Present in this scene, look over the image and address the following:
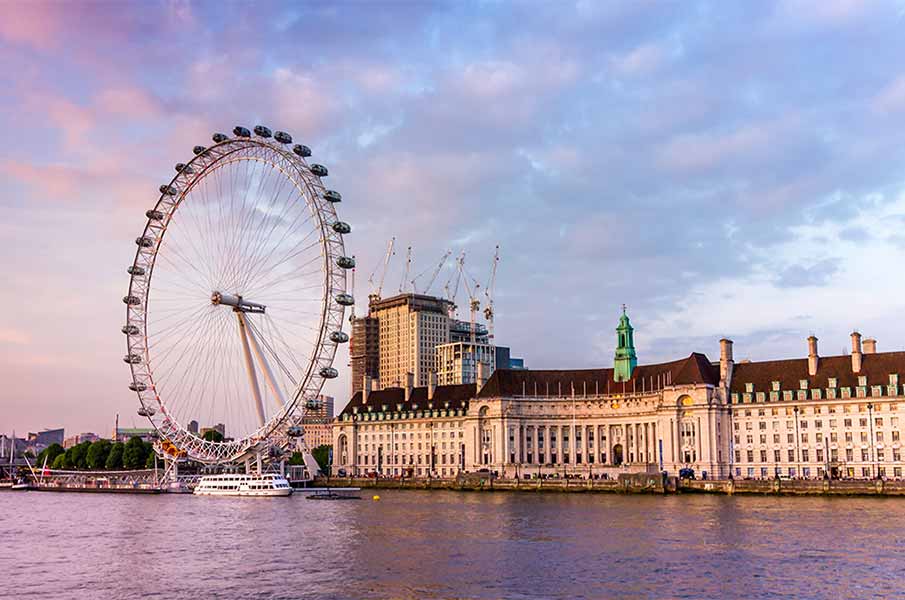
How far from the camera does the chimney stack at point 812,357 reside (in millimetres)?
148750

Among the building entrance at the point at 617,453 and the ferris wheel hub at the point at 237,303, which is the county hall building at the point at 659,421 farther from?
the ferris wheel hub at the point at 237,303

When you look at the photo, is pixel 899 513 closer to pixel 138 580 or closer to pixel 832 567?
pixel 832 567

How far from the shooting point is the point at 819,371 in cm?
14825

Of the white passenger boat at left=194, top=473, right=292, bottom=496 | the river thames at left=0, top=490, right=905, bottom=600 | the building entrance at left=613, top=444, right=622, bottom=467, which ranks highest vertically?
the building entrance at left=613, top=444, right=622, bottom=467

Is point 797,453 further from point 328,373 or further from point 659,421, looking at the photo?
point 328,373

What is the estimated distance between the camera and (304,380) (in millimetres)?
118562

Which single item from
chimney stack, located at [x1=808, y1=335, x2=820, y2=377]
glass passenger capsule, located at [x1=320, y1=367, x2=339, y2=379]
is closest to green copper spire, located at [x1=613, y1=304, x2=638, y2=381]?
chimney stack, located at [x1=808, y1=335, x2=820, y2=377]

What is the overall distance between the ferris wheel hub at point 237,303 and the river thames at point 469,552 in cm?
2395

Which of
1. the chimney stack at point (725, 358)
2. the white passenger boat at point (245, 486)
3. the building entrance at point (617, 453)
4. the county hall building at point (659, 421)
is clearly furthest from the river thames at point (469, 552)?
the building entrance at point (617, 453)

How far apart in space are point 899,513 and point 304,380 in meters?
65.8

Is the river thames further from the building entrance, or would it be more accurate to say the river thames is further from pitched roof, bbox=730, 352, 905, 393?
the building entrance

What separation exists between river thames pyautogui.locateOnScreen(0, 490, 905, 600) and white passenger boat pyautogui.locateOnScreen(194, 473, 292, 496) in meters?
24.5

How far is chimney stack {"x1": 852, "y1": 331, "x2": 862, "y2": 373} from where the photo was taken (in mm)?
144500

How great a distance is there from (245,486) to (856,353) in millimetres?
89863
